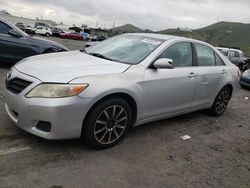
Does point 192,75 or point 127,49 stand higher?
point 127,49

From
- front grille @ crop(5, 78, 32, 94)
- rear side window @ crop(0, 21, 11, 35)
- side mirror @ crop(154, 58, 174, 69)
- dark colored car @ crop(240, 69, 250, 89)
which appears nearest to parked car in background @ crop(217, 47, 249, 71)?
dark colored car @ crop(240, 69, 250, 89)

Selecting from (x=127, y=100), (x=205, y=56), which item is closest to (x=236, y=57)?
(x=205, y=56)

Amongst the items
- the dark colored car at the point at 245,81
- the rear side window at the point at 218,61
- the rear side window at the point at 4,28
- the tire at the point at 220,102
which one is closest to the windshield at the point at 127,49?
the rear side window at the point at 218,61

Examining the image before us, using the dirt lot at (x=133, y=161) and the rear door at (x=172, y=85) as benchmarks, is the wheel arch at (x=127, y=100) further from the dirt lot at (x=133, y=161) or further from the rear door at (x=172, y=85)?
the dirt lot at (x=133, y=161)

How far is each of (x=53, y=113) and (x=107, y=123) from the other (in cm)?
81

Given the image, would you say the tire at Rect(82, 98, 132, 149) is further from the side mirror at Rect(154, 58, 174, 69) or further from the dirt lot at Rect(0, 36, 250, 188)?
the side mirror at Rect(154, 58, 174, 69)

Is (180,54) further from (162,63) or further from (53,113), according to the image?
(53,113)

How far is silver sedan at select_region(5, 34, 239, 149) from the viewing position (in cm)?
364

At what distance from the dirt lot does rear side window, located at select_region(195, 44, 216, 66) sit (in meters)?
1.32

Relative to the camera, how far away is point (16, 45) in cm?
844

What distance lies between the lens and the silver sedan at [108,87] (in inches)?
143

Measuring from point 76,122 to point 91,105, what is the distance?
10.7 inches

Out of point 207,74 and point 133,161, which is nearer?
point 133,161

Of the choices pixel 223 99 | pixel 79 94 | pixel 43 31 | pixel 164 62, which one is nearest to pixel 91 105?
pixel 79 94
